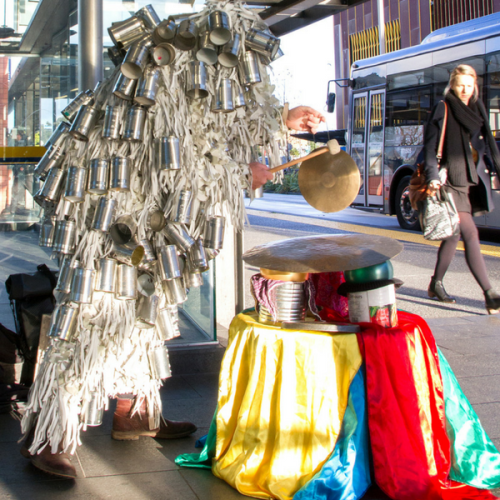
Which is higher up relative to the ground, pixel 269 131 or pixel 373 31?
pixel 373 31

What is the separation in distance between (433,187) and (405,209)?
641cm

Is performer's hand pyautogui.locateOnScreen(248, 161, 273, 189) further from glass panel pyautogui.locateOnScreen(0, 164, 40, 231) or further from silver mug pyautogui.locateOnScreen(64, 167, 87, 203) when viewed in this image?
glass panel pyautogui.locateOnScreen(0, 164, 40, 231)

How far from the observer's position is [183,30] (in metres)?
2.28

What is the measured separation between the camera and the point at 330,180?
2.71 m

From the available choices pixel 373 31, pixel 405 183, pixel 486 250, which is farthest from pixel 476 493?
pixel 373 31

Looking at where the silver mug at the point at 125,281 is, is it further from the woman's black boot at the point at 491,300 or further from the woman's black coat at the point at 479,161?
the woman's black boot at the point at 491,300

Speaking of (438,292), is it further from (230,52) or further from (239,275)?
(230,52)

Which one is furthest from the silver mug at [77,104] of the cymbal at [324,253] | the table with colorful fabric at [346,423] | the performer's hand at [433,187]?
the performer's hand at [433,187]

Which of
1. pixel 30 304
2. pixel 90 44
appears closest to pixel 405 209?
pixel 90 44

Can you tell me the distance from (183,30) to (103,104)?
1.30 ft

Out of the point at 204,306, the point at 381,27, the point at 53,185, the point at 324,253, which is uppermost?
the point at 381,27

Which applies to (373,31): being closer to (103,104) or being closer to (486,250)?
(486,250)

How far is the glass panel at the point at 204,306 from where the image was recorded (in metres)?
3.92

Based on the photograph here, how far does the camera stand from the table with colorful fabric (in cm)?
227
